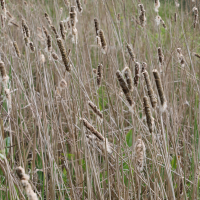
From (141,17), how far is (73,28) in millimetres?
449

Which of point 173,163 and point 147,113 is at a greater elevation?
point 147,113

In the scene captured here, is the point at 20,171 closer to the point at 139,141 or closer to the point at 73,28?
the point at 139,141

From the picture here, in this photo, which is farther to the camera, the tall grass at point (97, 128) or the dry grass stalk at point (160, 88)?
the tall grass at point (97, 128)

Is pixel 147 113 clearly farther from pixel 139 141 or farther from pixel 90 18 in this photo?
pixel 90 18

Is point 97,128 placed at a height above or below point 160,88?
below

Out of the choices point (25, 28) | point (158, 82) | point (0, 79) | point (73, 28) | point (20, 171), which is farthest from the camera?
Answer: point (25, 28)

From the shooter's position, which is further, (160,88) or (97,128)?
(97,128)

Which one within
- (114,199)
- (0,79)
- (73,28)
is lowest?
(114,199)

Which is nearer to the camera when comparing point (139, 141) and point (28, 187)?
point (28, 187)

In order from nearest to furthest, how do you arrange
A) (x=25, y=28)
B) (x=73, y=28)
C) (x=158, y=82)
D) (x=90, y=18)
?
(x=158, y=82)
(x=73, y=28)
(x=25, y=28)
(x=90, y=18)

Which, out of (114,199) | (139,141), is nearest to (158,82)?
(139,141)

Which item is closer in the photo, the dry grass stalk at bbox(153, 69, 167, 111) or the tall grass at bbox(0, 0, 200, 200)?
the dry grass stalk at bbox(153, 69, 167, 111)

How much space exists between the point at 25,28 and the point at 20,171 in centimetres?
84

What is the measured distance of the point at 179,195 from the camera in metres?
1.00
